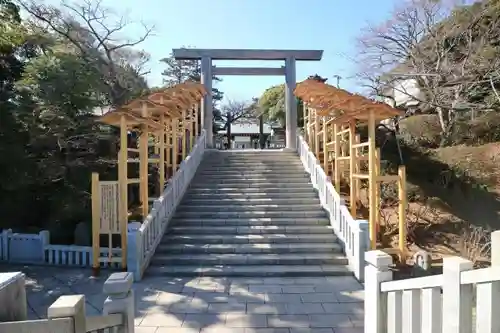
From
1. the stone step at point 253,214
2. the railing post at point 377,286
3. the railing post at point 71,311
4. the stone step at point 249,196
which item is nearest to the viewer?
the railing post at point 71,311

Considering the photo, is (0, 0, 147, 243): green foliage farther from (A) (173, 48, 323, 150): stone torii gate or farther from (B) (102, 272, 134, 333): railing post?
(B) (102, 272, 134, 333): railing post

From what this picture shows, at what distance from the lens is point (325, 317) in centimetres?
405

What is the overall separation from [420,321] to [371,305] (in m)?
0.58

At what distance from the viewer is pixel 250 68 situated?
1243 cm

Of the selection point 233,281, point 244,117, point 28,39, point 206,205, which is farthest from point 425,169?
point 244,117

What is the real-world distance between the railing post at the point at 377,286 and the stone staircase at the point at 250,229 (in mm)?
2987

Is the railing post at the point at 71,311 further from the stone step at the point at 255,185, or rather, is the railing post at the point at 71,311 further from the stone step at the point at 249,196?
the stone step at the point at 255,185

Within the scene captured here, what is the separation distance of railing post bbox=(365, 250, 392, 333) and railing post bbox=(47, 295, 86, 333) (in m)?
1.98

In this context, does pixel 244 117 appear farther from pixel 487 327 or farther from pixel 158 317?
pixel 487 327

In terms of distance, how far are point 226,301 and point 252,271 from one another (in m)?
1.12

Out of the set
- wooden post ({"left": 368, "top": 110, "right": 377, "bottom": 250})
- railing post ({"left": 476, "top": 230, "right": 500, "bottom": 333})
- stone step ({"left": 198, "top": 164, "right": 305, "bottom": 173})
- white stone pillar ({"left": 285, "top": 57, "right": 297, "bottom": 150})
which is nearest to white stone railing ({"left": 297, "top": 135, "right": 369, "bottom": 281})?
wooden post ({"left": 368, "top": 110, "right": 377, "bottom": 250})

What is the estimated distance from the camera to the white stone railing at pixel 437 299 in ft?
5.15

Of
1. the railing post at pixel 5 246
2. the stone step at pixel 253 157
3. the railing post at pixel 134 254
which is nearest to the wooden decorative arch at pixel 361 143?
the stone step at pixel 253 157

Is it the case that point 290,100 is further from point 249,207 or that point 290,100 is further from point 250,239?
point 250,239
